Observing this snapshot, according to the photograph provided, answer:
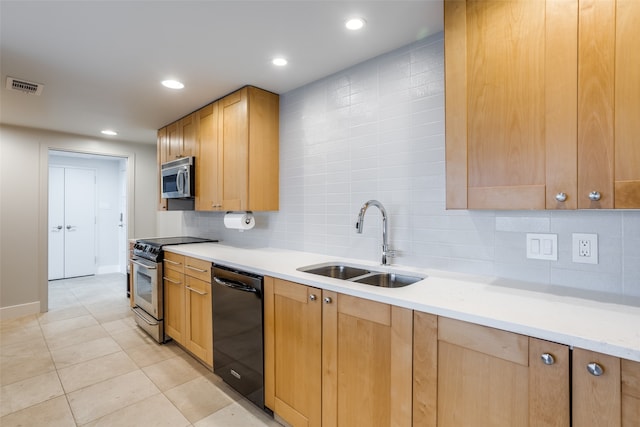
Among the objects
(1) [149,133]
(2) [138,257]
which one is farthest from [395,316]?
(1) [149,133]

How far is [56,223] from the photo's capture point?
546cm

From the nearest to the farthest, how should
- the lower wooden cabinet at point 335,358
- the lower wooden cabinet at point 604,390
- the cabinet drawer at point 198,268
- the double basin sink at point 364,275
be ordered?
the lower wooden cabinet at point 604,390, the lower wooden cabinet at point 335,358, the double basin sink at point 364,275, the cabinet drawer at point 198,268

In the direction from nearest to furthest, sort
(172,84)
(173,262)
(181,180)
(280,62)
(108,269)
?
(280,62)
(172,84)
(173,262)
(181,180)
(108,269)

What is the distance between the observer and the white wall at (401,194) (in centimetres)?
139

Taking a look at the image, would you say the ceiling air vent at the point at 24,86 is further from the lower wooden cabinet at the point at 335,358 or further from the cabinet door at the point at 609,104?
the cabinet door at the point at 609,104

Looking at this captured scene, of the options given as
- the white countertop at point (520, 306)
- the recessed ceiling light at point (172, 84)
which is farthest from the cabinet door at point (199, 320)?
the recessed ceiling light at point (172, 84)

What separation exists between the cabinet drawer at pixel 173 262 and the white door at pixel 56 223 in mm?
4045

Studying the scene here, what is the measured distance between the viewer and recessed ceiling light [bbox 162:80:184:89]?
248 centimetres

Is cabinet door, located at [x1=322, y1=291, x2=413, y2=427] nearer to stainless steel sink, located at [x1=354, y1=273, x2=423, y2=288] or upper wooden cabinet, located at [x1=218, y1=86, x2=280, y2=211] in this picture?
stainless steel sink, located at [x1=354, y1=273, x2=423, y2=288]

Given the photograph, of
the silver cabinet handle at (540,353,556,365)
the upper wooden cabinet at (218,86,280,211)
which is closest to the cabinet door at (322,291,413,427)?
the silver cabinet handle at (540,353,556,365)

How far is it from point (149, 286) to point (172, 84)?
1.90m

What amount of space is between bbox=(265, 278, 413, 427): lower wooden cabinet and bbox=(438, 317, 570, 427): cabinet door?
16 cm

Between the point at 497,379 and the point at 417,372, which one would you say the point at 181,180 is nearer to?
the point at 417,372

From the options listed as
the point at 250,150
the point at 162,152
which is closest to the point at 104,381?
the point at 250,150
